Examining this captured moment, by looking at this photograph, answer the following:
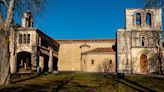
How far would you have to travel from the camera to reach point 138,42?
5766 centimetres

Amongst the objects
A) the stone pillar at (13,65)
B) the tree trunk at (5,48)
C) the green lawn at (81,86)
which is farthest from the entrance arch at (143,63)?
the tree trunk at (5,48)

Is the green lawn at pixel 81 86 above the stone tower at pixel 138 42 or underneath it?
underneath

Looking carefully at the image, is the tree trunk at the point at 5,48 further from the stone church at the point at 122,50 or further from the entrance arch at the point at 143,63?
the entrance arch at the point at 143,63

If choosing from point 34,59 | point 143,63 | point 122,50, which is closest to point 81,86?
point 34,59

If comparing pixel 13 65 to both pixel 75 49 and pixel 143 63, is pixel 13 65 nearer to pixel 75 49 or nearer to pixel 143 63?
pixel 143 63

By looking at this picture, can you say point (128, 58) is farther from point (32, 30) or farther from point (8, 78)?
point (8, 78)

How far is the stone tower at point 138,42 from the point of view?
184ft

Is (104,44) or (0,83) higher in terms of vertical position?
(104,44)

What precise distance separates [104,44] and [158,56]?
2268 centimetres

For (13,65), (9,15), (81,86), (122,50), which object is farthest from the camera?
(122,50)

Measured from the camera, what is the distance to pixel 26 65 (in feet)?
213

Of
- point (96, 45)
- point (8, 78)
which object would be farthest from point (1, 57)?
point (96, 45)

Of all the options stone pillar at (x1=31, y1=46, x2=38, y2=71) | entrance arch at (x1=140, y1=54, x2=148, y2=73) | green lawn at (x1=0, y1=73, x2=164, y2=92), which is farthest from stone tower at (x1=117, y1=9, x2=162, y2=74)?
green lawn at (x1=0, y1=73, x2=164, y2=92)

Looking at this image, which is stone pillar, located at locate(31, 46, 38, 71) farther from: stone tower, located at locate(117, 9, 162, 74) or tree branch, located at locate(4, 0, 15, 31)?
tree branch, located at locate(4, 0, 15, 31)
